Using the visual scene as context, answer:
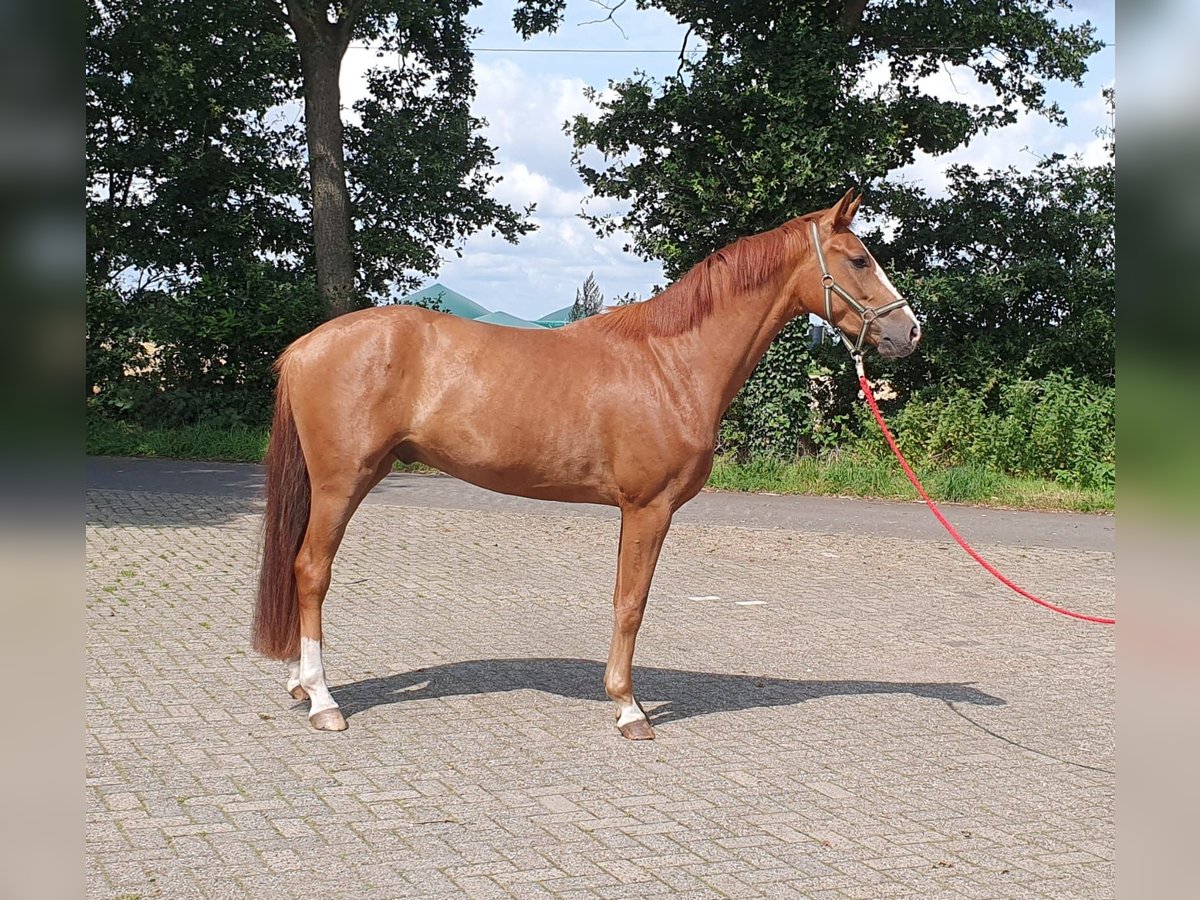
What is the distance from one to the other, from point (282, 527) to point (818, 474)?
1021 cm

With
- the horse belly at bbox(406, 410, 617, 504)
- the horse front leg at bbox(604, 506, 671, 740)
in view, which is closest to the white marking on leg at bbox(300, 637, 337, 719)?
the horse belly at bbox(406, 410, 617, 504)

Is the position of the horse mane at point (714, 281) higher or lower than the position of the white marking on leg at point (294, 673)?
higher

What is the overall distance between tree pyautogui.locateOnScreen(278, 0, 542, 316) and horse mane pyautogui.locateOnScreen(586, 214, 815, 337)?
41.2 feet

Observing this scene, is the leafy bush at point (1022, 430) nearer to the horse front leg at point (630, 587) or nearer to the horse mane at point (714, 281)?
the horse mane at point (714, 281)

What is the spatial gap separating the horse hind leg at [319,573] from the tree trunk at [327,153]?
485 inches

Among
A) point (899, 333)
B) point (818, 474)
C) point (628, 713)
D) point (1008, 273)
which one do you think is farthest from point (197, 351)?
point (899, 333)

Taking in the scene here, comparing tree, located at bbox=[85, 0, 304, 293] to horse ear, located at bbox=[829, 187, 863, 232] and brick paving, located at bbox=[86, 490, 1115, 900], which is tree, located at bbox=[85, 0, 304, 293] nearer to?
brick paving, located at bbox=[86, 490, 1115, 900]

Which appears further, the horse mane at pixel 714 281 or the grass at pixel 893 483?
the grass at pixel 893 483

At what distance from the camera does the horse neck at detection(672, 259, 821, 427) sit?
573 centimetres

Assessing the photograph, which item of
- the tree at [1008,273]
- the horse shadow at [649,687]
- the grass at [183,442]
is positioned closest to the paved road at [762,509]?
the grass at [183,442]

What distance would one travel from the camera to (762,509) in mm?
13133

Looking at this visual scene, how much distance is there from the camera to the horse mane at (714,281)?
572 cm

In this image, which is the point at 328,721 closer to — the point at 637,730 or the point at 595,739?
A: the point at 595,739
